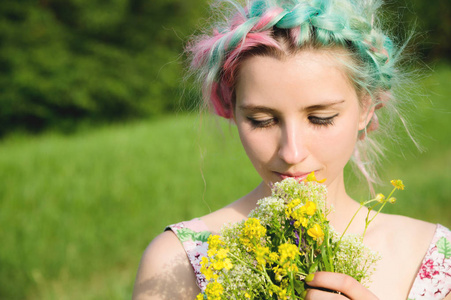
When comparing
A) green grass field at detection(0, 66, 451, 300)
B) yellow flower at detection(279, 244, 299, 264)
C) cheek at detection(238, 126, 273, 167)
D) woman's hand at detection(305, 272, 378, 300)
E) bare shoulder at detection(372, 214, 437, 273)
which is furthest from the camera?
green grass field at detection(0, 66, 451, 300)

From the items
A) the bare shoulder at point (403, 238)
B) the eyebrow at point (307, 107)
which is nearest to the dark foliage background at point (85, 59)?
the bare shoulder at point (403, 238)

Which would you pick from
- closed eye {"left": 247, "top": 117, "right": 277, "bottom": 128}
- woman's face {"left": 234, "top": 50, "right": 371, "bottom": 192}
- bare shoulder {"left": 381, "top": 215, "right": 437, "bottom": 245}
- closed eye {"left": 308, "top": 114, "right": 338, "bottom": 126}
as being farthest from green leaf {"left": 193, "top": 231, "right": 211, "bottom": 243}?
bare shoulder {"left": 381, "top": 215, "right": 437, "bottom": 245}

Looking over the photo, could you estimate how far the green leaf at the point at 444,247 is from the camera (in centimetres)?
231

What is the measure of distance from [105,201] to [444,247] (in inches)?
208

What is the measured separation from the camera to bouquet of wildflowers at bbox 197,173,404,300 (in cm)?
125

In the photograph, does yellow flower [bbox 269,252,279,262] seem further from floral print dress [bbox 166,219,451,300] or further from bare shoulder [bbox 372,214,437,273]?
bare shoulder [bbox 372,214,437,273]

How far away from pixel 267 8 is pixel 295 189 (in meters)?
0.98

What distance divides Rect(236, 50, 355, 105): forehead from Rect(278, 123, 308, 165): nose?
11 cm

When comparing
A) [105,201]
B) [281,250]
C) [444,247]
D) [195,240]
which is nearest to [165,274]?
[195,240]

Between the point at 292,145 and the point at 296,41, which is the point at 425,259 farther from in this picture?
the point at 296,41

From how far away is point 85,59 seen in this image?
58.2ft

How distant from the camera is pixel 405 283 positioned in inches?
87.7

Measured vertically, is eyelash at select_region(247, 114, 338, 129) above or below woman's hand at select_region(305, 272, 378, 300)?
above

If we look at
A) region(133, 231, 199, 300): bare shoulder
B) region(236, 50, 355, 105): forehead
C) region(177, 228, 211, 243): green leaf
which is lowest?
region(133, 231, 199, 300): bare shoulder
